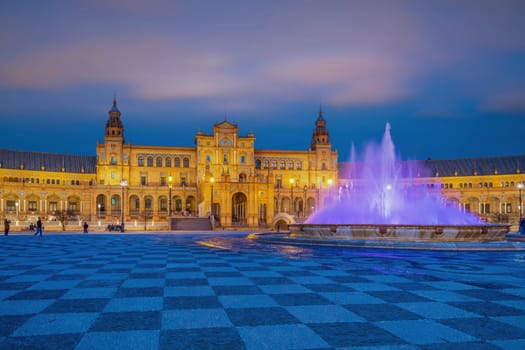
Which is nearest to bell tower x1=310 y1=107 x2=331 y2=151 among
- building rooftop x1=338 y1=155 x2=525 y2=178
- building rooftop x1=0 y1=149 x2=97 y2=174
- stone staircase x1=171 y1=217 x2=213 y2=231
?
building rooftop x1=338 y1=155 x2=525 y2=178

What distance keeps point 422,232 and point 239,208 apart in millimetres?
54048

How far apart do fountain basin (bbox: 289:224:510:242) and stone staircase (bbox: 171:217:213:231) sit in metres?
27.9

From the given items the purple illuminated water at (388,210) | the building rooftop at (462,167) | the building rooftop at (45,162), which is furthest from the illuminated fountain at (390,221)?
the building rooftop at (45,162)

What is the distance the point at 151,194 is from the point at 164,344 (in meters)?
95.7

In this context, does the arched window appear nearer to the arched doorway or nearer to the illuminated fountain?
the arched doorway

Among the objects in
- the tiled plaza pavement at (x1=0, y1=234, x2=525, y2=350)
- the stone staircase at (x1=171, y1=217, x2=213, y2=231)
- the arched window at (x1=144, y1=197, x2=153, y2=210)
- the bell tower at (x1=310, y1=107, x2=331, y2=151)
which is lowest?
the stone staircase at (x1=171, y1=217, x2=213, y2=231)

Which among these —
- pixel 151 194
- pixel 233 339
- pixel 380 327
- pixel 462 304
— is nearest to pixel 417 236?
pixel 462 304

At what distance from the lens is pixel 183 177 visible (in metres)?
107

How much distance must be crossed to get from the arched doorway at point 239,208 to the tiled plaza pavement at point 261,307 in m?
49.5

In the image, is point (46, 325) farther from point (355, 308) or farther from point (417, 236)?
point (417, 236)

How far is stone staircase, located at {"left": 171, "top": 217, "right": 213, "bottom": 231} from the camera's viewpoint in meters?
49.6

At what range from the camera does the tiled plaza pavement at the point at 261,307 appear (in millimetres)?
5887

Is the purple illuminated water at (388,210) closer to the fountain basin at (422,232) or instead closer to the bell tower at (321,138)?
the fountain basin at (422,232)

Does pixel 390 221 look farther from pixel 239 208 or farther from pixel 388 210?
pixel 239 208
